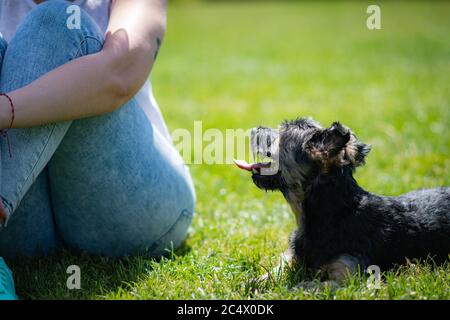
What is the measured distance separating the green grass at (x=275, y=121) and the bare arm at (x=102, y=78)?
40.9 inches

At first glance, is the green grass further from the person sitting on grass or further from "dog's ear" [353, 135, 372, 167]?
"dog's ear" [353, 135, 372, 167]

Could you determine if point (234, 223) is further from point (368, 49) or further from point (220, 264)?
point (368, 49)

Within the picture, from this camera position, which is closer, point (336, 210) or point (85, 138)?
A: point (85, 138)

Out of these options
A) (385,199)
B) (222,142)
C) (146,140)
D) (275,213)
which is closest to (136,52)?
(146,140)

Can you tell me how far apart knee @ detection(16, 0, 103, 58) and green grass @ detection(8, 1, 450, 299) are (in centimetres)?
137

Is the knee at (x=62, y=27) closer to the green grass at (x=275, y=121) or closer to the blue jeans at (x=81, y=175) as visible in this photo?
the blue jeans at (x=81, y=175)

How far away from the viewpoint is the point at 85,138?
3.11 m

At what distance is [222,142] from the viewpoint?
266 inches

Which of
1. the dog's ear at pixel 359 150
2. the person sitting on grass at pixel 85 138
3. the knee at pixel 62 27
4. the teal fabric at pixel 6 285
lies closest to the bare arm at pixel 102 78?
the person sitting on grass at pixel 85 138

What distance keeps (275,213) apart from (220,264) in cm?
124

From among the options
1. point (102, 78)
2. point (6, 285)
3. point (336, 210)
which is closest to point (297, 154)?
point (336, 210)

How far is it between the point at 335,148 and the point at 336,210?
0.40m

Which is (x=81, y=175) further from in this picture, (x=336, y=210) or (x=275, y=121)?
(x=275, y=121)

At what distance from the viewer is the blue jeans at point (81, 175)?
2.84 metres
